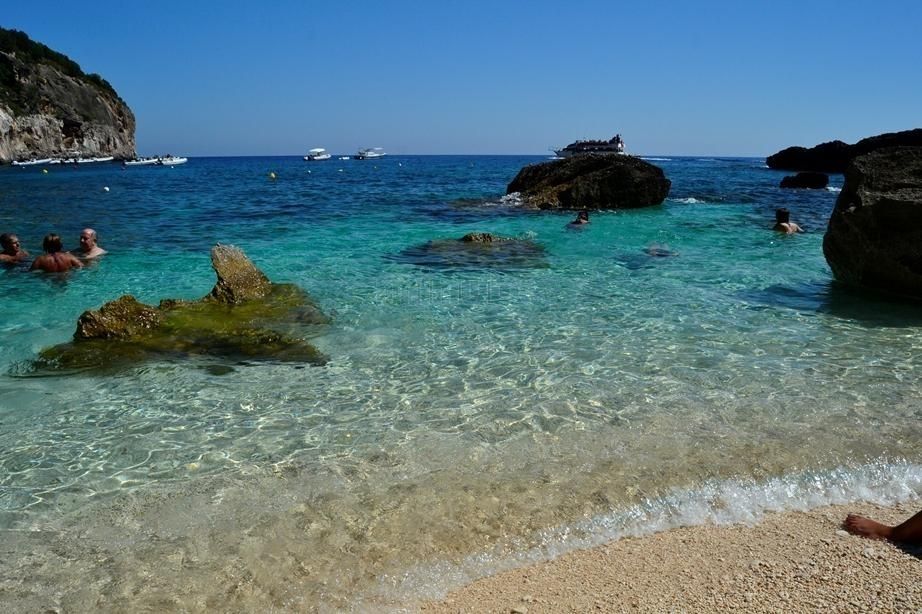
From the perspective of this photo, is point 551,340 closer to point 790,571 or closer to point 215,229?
point 790,571

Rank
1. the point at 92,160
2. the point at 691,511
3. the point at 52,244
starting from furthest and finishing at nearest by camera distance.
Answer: the point at 92,160 → the point at 52,244 → the point at 691,511

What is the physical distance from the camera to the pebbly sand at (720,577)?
337cm

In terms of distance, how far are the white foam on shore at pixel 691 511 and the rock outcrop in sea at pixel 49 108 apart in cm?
9824

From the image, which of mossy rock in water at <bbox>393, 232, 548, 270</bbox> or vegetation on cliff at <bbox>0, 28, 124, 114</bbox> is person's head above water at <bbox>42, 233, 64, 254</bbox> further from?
vegetation on cliff at <bbox>0, 28, 124, 114</bbox>

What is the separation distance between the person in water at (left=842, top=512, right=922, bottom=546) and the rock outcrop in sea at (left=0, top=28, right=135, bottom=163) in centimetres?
9966

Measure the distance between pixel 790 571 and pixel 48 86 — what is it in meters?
117

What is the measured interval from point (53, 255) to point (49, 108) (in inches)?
3990

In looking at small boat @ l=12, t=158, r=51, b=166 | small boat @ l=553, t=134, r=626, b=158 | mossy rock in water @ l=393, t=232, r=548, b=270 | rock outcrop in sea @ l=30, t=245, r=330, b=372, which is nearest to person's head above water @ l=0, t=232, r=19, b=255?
rock outcrop in sea @ l=30, t=245, r=330, b=372

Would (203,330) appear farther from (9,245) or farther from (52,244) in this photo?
(9,245)

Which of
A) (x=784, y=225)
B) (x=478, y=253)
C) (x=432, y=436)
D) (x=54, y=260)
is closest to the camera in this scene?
(x=432, y=436)

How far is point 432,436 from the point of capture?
5.73m

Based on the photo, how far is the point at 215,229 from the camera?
2083cm

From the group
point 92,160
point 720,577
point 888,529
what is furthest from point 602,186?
point 92,160

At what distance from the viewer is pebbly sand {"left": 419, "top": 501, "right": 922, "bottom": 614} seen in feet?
11.1
